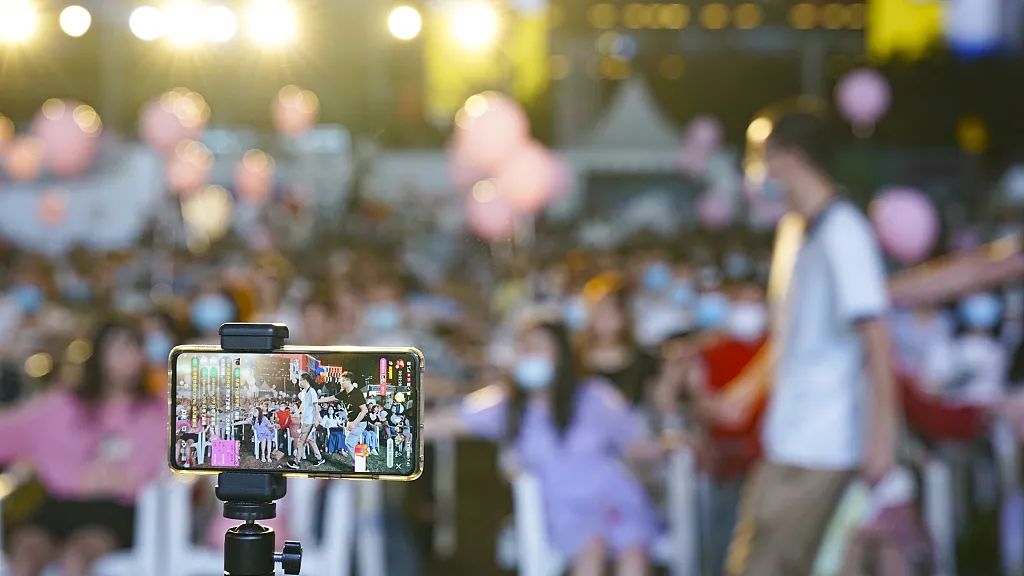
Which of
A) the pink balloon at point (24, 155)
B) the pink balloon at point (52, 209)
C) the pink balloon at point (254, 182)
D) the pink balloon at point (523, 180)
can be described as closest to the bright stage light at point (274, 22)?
the pink balloon at point (523, 180)

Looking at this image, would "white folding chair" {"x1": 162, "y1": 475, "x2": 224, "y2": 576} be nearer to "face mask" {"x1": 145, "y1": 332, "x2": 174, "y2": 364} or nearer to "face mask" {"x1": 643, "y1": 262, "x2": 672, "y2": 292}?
"face mask" {"x1": 145, "y1": 332, "x2": 174, "y2": 364}

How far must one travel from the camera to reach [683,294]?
8297 millimetres

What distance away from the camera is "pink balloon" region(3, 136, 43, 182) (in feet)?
47.8

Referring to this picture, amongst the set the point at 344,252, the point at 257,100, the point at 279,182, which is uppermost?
the point at 257,100

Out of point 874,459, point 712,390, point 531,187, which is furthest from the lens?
point 531,187

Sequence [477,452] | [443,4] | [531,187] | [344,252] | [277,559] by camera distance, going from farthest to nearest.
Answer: [531,187] < [344,252] < [443,4] < [477,452] < [277,559]

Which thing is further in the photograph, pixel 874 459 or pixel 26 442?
pixel 26 442

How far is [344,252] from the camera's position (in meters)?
9.30

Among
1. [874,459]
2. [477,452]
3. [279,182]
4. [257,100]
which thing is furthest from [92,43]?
[874,459]

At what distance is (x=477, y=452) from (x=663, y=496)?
3.62 metres

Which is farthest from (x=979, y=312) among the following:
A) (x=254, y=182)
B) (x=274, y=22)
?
(x=254, y=182)

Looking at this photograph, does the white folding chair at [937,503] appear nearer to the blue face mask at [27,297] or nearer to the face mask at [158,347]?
the face mask at [158,347]

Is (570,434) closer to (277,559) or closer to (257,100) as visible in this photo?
(277,559)

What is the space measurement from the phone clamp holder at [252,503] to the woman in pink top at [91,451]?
8.14 feet
